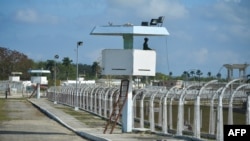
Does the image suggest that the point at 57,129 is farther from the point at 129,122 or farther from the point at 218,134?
the point at 218,134

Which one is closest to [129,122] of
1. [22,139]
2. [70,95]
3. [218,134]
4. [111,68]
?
[111,68]

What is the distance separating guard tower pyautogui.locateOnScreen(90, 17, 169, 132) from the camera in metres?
21.0

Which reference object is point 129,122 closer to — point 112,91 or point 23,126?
point 23,126

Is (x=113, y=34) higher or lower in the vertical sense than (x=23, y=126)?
higher

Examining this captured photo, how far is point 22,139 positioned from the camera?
67.2 ft

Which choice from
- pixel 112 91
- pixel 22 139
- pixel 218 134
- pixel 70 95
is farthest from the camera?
pixel 70 95

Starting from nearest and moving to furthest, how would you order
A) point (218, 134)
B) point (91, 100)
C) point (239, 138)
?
point (239, 138) → point (218, 134) → point (91, 100)

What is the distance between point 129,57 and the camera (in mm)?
21297

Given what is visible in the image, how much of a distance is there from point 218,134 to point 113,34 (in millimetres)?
6613

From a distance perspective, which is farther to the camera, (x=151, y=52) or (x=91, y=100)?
(x=91, y=100)

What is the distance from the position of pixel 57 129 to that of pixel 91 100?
12524 millimetres

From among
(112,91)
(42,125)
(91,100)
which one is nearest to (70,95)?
(91,100)

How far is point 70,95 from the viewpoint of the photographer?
47750mm

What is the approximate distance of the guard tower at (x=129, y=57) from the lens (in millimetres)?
21000
